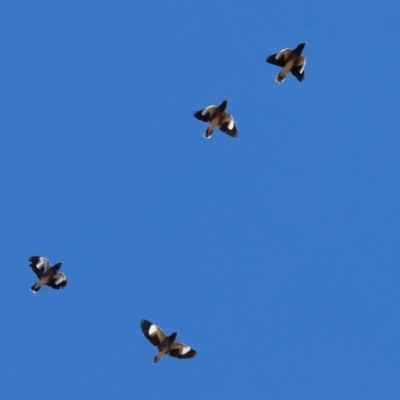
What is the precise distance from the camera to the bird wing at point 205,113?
22.7m

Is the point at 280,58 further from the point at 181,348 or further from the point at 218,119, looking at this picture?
the point at 181,348

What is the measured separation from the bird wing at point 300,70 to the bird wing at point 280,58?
314mm

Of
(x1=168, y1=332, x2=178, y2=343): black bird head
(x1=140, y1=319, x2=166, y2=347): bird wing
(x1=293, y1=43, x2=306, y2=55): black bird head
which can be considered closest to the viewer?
(x1=168, y1=332, x2=178, y2=343): black bird head

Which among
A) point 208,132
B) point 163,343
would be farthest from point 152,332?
point 208,132

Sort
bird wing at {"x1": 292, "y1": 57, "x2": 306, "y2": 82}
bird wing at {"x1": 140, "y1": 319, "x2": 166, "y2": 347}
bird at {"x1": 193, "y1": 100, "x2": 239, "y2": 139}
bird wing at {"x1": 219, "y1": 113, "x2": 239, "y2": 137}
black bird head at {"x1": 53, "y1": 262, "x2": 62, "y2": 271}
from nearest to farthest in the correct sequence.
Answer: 1. bird wing at {"x1": 140, "y1": 319, "x2": 166, "y2": 347}
2. bird wing at {"x1": 292, "y1": 57, "x2": 306, "y2": 82}
3. bird at {"x1": 193, "y1": 100, "x2": 239, "y2": 139}
4. bird wing at {"x1": 219, "y1": 113, "x2": 239, "y2": 137}
5. black bird head at {"x1": 53, "y1": 262, "x2": 62, "y2": 271}

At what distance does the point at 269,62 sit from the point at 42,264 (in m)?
7.10

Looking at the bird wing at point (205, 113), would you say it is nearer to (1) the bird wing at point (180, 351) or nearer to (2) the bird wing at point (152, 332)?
(2) the bird wing at point (152, 332)

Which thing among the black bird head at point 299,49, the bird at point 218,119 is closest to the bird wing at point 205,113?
the bird at point 218,119

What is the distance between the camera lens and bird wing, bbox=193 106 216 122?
74.5 ft

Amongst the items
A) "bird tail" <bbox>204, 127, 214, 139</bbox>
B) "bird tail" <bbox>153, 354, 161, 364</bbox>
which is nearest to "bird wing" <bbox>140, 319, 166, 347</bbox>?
"bird tail" <bbox>153, 354, 161, 364</bbox>

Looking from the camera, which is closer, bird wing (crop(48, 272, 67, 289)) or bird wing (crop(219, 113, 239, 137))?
bird wing (crop(219, 113, 239, 137))

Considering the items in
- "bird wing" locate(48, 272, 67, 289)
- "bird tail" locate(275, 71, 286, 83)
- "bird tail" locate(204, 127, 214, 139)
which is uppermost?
Answer: "bird tail" locate(275, 71, 286, 83)

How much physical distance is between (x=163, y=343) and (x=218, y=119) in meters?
5.22

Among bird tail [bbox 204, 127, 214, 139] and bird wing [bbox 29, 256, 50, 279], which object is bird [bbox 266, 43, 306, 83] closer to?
bird tail [bbox 204, 127, 214, 139]
